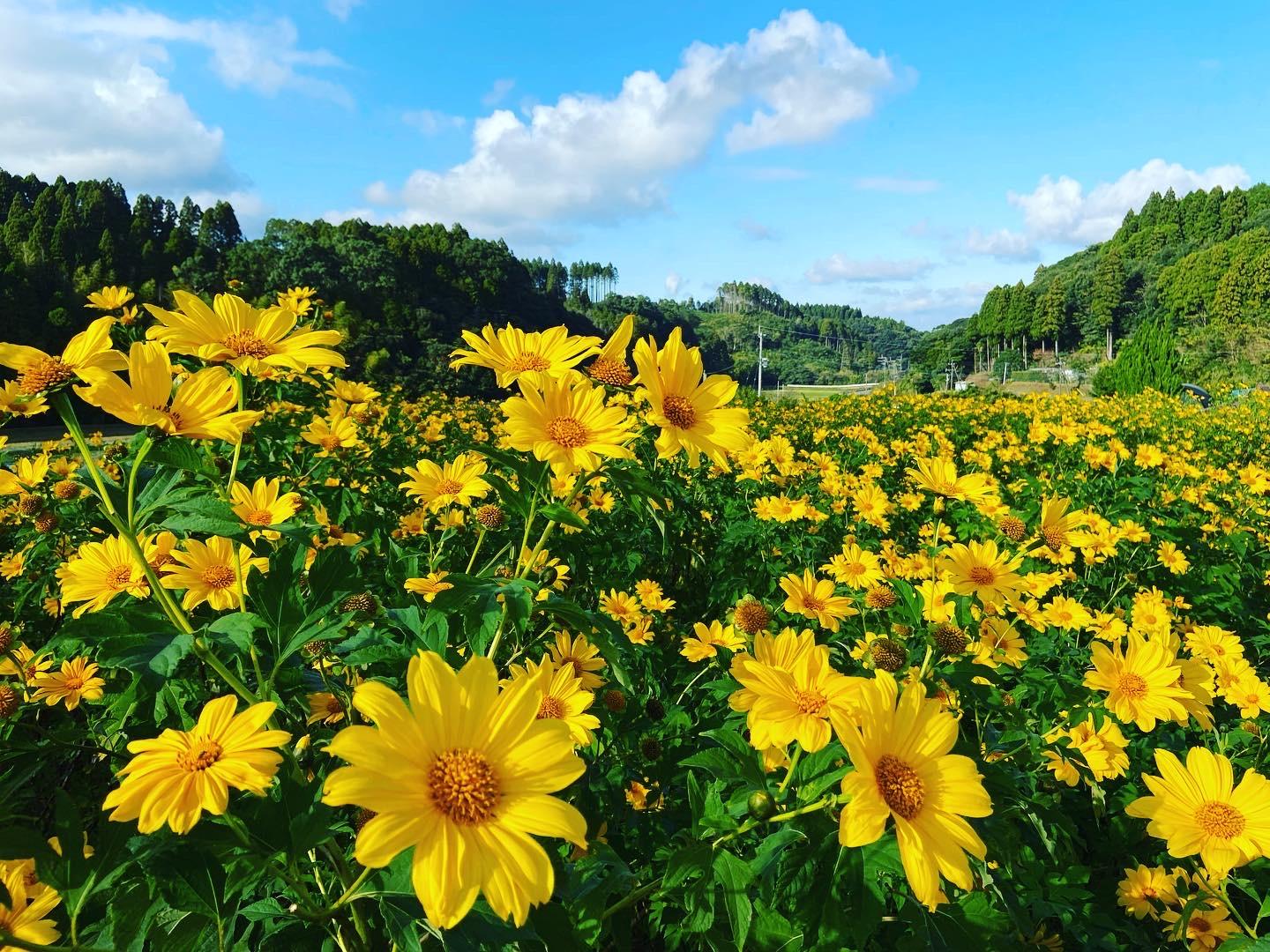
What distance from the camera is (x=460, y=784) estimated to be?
793 millimetres

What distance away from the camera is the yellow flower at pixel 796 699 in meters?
1.10

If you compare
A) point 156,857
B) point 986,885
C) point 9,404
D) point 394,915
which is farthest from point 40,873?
point 986,885

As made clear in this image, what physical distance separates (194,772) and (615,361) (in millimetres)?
946

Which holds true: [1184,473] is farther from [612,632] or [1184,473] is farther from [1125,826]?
[612,632]

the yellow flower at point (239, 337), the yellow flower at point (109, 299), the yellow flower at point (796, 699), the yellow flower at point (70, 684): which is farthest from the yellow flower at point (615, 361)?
the yellow flower at point (109, 299)

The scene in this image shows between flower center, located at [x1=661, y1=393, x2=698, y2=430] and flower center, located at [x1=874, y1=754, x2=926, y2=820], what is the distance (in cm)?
66

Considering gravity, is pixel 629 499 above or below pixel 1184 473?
above

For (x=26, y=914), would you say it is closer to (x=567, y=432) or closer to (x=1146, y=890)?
(x=567, y=432)

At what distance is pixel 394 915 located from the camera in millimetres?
850

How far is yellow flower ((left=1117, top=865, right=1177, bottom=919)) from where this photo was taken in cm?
215

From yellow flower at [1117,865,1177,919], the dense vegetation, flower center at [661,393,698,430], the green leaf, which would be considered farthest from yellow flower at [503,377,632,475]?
the dense vegetation

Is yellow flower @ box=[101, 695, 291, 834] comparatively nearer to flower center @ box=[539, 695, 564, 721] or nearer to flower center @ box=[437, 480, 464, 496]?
flower center @ box=[539, 695, 564, 721]

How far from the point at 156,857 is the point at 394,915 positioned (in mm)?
333

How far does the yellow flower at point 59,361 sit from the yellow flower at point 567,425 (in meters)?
0.63
